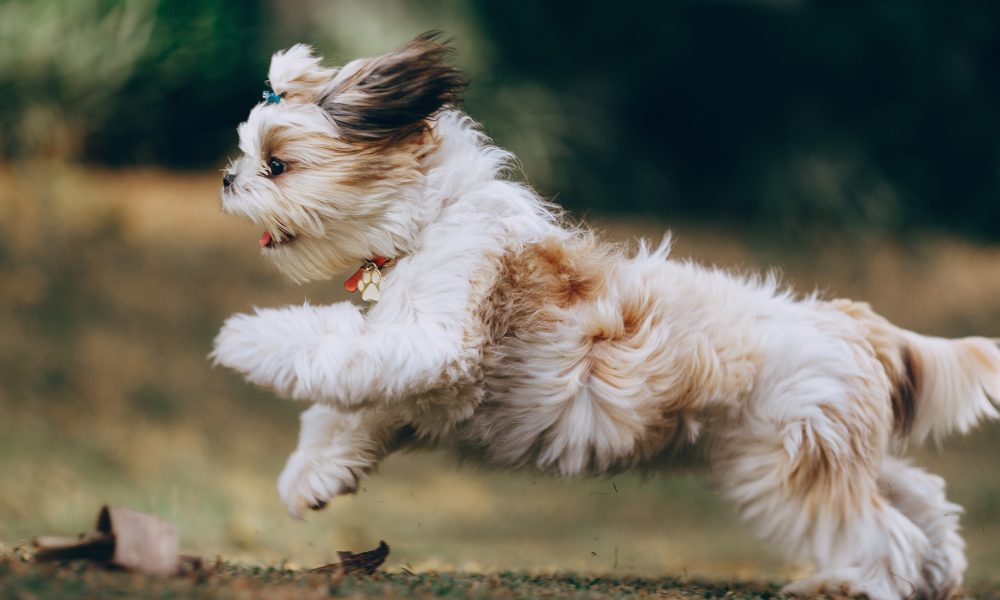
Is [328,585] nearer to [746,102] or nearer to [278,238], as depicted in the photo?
[278,238]

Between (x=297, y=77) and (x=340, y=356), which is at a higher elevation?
(x=297, y=77)

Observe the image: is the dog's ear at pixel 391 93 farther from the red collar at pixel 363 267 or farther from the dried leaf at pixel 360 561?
the dried leaf at pixel 360 561

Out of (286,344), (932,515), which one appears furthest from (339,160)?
(932,515)

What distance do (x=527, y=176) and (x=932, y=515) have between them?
245 cm

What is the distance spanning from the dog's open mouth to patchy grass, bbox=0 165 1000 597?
1.95 m

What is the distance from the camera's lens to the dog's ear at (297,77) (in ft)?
13.1

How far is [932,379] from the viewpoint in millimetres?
4363

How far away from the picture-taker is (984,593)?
16.1 ft

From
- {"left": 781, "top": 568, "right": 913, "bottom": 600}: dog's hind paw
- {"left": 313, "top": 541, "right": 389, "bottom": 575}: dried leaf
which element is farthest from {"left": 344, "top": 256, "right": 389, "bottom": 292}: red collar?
{"left": 781, "top": 568, "right": 913, "bottom": 600}: dog's hind paw

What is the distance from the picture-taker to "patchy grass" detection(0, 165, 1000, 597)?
6848 mm

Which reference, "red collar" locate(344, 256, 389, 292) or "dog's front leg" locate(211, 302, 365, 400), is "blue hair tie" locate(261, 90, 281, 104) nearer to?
"red collar" locate(344, 256, 389, 292)

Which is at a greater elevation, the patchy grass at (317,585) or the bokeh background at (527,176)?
the bokeh background at (527,176)

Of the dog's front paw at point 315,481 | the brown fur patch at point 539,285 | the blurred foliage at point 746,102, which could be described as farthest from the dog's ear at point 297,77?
the blurred foliage at point 746,102

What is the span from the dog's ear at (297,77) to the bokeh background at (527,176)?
2.31 meters
